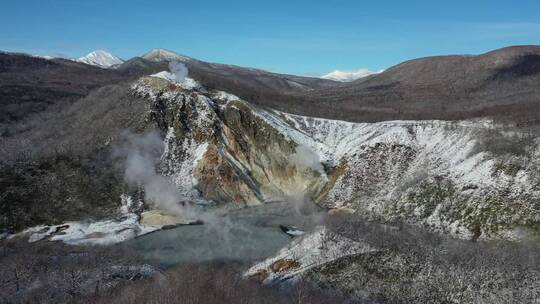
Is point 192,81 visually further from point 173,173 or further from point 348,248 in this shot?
point 348,248

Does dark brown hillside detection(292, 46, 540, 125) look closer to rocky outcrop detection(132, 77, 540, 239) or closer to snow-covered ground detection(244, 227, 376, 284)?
rocky outcrop detection(132, 77, 540, 239)

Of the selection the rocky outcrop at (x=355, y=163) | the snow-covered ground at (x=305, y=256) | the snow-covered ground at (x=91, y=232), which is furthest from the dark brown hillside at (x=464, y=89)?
the snow-covered ground at (x=305, y=256)

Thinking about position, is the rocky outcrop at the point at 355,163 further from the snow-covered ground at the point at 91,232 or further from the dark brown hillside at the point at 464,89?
the dark brown hillside at the point at 464,89

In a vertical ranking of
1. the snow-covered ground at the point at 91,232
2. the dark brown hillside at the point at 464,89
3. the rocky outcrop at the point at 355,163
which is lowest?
the snow-covered ground at the point at 91,232

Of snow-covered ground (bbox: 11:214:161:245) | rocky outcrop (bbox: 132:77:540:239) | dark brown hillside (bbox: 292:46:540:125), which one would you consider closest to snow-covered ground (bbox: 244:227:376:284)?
rocky outcrop (bbox: 132:77:540:239)

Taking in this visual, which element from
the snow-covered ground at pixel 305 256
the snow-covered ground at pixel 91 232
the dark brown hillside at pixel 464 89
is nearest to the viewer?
the snow-covered ground at pixel 305 256

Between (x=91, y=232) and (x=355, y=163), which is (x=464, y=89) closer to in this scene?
(x=355, y=163)

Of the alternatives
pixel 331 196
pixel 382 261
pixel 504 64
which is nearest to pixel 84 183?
pixel 331 196

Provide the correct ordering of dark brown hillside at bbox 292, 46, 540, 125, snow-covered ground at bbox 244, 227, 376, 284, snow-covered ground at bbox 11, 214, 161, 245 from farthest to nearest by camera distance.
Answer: dark brown hillside at bbox 292, 46, 540, 125
snow-covered ground at bbox 11, 214, 161, 245
snow-covered ground at bbox 244, 227, 376, 284

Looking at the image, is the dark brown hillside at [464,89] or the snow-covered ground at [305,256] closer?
the snow-covered ground at [305,256]
